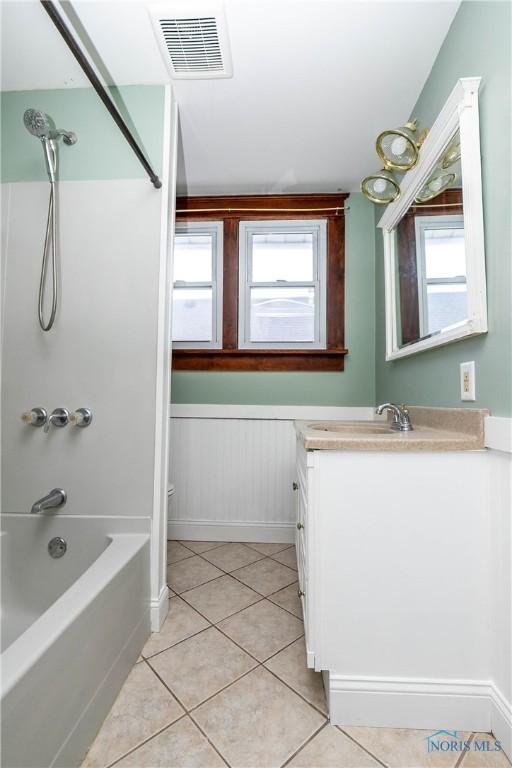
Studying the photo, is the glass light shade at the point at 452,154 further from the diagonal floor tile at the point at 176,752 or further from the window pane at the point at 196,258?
the diagonal floor tile at the point at 176,752

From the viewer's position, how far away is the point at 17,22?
1295 millimetres

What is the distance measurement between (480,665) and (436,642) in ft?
0.45

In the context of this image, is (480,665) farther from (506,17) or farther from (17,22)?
(17,22)

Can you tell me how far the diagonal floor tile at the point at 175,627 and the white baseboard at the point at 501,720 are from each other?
39.7 inches

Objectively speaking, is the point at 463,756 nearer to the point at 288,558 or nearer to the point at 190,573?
the point at 288,558

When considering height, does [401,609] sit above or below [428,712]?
above

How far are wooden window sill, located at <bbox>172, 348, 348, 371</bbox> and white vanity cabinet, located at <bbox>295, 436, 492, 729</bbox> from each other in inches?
52.2

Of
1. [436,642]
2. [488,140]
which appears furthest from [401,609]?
[488,140]

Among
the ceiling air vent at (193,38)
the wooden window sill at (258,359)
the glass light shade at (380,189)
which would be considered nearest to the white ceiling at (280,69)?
the ceiling air vent at (193,38)

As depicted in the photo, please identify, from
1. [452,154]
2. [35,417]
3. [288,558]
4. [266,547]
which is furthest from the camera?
[266,547]

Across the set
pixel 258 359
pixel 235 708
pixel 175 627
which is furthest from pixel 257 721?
pixel 258 359

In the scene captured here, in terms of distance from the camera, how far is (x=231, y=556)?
2.12m

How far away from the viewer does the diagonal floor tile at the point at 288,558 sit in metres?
2.05

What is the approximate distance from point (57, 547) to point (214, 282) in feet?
5.68
